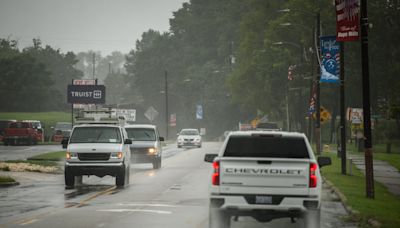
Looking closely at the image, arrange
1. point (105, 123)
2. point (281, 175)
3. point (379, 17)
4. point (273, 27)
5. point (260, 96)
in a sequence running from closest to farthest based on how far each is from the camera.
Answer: point (281, 175), point (105, 123), point (379, 17), point (273, 27), point (260, 96)

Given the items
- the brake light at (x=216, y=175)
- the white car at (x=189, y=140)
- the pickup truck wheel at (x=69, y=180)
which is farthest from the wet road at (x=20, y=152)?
the brake light at (x=216, y=175)

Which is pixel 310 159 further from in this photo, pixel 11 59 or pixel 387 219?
pixel 11 59

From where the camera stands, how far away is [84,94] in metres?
56.2

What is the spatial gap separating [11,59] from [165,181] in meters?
106

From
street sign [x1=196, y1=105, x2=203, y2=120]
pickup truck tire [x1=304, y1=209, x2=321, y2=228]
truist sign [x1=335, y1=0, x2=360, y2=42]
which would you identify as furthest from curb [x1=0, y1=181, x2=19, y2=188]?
street sign [x1=196, y1=105, x2=203, y2=120]

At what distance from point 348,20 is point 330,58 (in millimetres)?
12804

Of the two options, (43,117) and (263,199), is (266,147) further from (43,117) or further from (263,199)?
(43,117)

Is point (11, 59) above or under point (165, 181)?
above

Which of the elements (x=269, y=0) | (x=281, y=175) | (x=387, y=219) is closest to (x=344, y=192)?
(x=387, y=219)

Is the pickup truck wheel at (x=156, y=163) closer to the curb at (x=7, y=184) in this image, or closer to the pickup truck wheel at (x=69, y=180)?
the curb at (x=7, y=184)

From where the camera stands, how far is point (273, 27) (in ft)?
311

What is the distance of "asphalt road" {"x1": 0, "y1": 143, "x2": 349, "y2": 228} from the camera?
61.8 feet

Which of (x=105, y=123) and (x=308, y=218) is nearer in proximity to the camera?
(x=308, y=218)

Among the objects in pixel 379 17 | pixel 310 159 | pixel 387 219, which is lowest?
pixel 387 219
